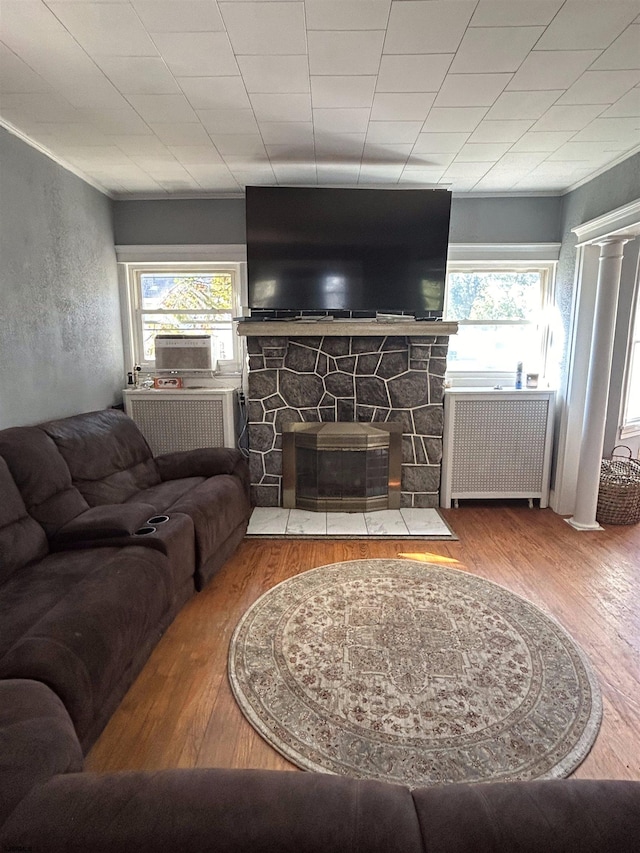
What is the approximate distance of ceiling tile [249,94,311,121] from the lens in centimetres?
229

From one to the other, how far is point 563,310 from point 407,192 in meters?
1.56

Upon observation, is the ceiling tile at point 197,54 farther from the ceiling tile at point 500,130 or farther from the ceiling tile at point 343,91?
the ceiling tile at point 500,130

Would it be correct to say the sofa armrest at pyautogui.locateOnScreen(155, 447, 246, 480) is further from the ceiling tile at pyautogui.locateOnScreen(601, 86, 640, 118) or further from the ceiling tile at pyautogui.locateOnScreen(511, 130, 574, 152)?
the ceiling tile at pyautogui.locateOnScreen(601, 86, 640, 118)

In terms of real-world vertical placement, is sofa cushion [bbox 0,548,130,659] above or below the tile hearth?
above

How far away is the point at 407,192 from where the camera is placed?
3430mm

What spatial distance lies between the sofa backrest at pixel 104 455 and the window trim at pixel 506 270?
2619 millimetres

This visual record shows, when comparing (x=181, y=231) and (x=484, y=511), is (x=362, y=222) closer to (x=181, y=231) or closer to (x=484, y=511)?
(x=181, y=231)

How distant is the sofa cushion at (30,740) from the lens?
99cm

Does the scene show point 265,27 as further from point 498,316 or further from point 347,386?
point 498,316

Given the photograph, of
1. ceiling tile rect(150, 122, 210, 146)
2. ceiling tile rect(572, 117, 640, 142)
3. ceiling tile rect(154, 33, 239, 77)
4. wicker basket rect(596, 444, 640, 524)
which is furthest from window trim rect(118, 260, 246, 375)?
wicker basket rect(596, 444, 640, 524)

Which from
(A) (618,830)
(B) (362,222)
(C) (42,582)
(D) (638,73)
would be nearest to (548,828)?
(A) (618,830)

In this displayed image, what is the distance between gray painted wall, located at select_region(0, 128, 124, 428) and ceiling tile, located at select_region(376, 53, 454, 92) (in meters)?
2.05

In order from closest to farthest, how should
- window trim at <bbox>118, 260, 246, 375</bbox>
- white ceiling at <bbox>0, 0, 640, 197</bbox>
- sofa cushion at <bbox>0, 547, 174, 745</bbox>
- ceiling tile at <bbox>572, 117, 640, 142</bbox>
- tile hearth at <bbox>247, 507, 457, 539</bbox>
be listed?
sofa cushion at <bbox>0, 547, 174, 745</bbox>
white ceiling at <bbox>0, 0, 640, 197</bbox>
ceiling tile at <bbox>572, 117, 640, 142</bbox>
tile hearth at <bbox>247, 507, 457, 539</bbox>
window trim at <bbox>118, 260, 246, 375</bbox>

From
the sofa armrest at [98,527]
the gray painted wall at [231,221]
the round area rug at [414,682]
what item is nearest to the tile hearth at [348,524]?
the round area rug at [414,682]
